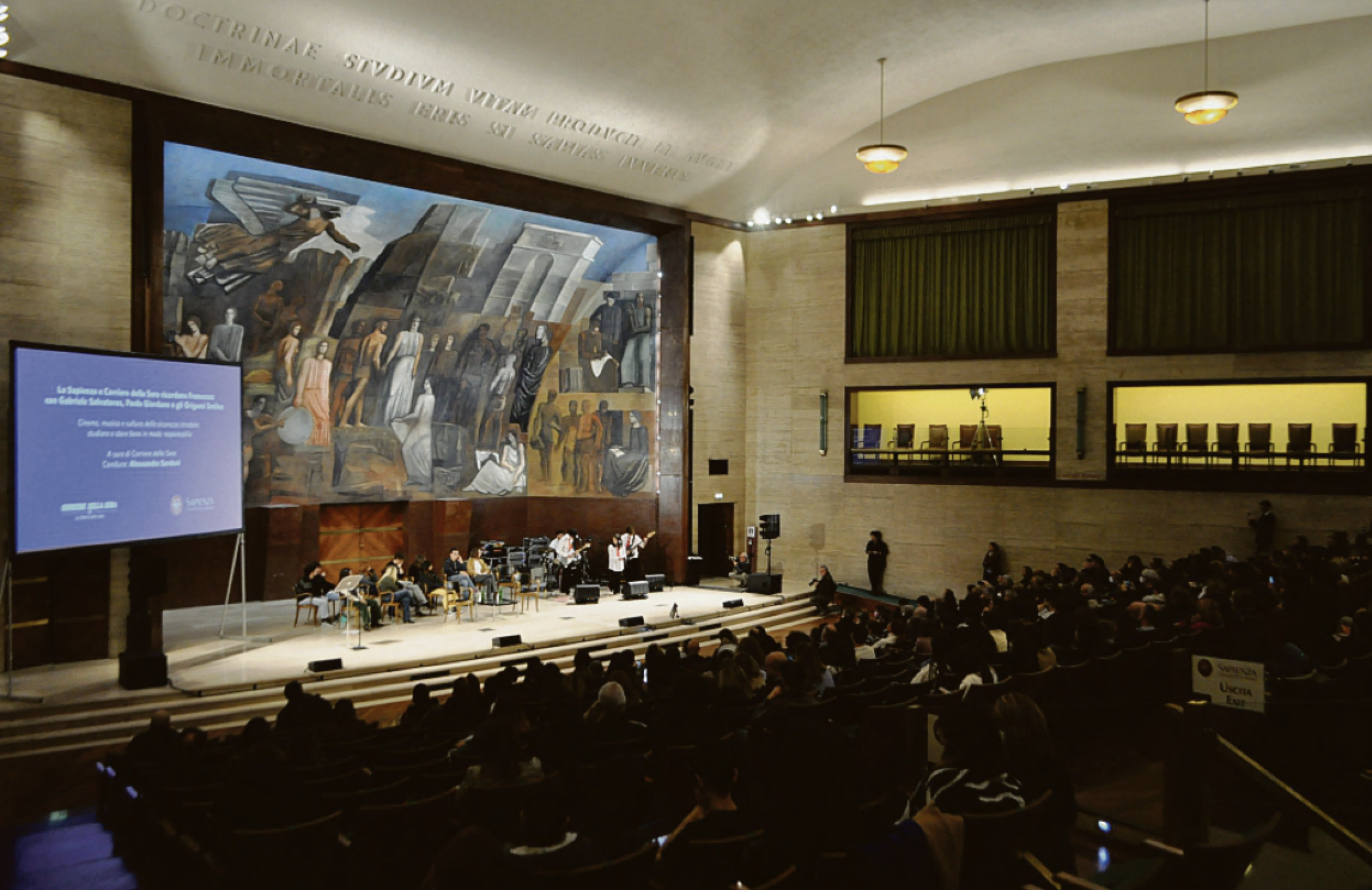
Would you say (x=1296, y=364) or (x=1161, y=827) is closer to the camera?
(x=1161, y=827)

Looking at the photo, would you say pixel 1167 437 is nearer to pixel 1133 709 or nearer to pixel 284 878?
pixel 1133 709

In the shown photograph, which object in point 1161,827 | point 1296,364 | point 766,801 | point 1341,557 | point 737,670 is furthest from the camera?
point 1296,364

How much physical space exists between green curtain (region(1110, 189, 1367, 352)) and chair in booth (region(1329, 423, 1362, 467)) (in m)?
1.34

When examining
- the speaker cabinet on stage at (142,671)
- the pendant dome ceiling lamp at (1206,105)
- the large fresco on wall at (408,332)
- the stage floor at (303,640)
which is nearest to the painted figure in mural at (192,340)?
the large fresco on wall at (408,332)

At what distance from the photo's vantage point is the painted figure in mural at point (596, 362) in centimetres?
1798

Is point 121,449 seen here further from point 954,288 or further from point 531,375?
point 954,288

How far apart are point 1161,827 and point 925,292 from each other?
1375cm

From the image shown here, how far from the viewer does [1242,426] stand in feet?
54.5

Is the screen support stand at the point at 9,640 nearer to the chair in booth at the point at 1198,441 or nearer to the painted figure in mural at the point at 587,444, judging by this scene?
the painted figure in mural at the point at 587,444

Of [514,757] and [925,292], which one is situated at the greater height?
[925,292]

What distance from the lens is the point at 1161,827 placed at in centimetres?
454

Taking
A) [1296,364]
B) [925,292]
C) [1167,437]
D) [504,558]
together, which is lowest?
[504,558]

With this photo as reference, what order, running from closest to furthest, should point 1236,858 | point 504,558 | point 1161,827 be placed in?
point 1236,858 < point 1161,827 < point 504,558

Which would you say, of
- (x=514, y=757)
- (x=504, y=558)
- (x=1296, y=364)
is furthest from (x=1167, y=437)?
(x=514, y=757)
